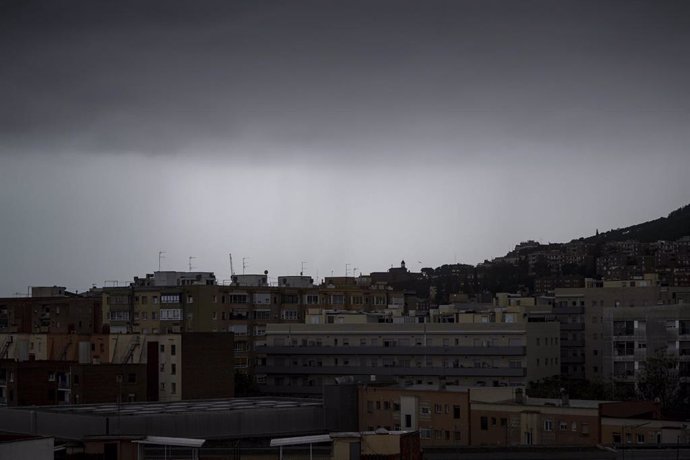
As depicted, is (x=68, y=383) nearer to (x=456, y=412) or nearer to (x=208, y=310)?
(x=456, y=412)

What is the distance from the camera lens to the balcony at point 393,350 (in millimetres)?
89188

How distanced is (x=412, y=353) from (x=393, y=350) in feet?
4.24

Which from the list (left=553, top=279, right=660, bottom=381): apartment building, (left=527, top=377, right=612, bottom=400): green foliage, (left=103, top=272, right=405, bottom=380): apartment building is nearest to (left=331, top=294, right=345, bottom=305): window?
(left=103, top=272, right=405, bottom=380): apartment building

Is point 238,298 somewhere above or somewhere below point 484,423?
above

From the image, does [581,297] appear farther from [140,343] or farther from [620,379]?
[140,343]

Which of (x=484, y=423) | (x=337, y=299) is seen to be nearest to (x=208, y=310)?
(x=337, y=299)

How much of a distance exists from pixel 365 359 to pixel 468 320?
7.29m

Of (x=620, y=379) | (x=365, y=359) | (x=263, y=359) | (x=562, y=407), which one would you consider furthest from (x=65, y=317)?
(x=562, y=407)

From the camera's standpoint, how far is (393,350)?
9269cm

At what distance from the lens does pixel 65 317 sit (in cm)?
10956

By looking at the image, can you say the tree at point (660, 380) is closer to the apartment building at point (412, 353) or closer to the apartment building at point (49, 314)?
the apartment building at point (412, 353)

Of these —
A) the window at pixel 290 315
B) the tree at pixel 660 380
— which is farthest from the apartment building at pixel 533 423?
the window at pixel 290 315

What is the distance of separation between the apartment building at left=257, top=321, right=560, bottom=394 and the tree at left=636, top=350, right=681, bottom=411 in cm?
738

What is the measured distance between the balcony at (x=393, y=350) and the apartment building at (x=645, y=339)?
605 cm
